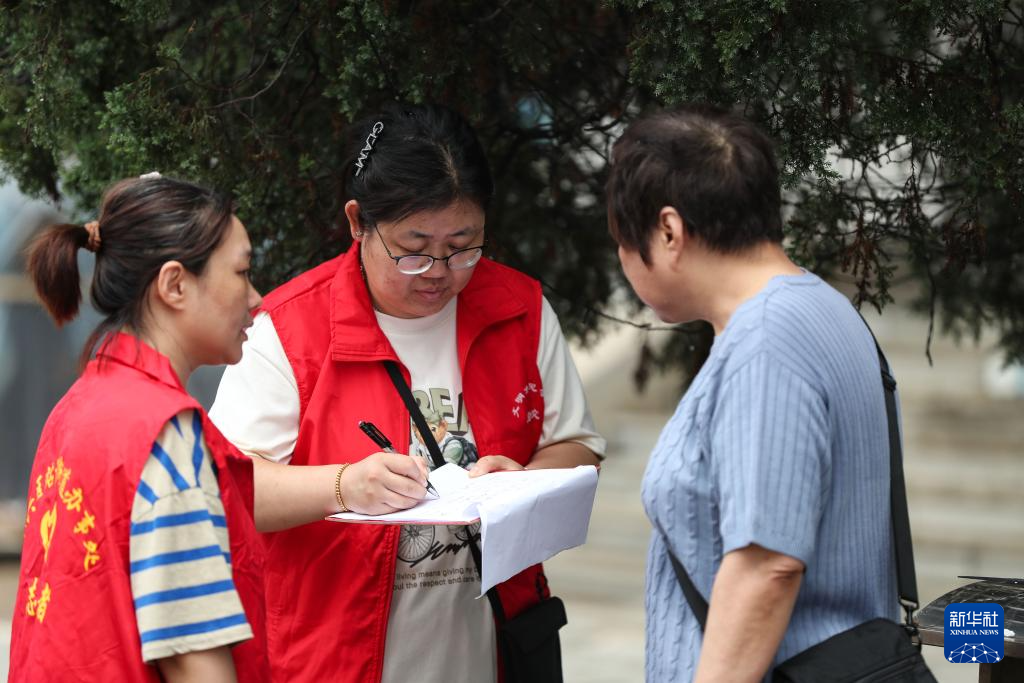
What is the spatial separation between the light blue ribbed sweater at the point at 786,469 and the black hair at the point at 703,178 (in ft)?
0.37

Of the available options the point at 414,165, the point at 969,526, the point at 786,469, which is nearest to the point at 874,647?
the point at 786,469

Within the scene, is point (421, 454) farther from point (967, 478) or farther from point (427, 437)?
point (967, 478)

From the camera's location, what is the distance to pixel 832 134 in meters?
2.96

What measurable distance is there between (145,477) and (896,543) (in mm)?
1219

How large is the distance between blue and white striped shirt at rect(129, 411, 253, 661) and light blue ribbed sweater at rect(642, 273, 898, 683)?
2.28 ft

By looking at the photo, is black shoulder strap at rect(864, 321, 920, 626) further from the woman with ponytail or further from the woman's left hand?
the woman with ponytail

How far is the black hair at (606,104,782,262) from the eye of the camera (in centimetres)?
183

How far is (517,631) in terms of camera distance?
105 inches

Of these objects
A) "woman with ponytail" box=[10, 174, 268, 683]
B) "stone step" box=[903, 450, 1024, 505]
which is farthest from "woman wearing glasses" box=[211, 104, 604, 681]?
"stone step" box=[903, 450, 1024, 505]

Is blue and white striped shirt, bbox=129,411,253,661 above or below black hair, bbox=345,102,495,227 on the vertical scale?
below

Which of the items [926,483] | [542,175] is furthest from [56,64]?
[926,483]

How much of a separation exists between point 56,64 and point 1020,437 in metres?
10.0

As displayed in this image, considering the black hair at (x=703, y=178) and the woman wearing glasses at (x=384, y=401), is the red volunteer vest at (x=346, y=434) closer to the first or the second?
the woman wearing glasses at (x=384, y=401)

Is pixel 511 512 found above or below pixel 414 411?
below
